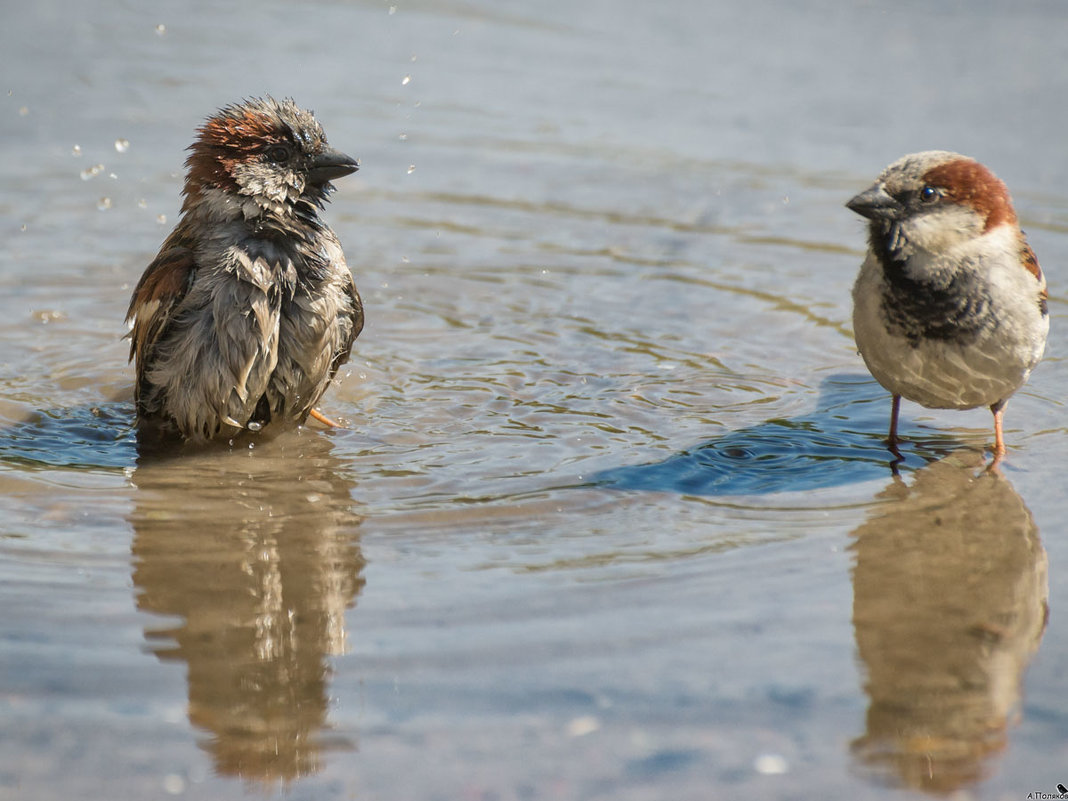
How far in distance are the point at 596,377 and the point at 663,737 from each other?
2761mm

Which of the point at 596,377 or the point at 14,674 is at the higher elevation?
the point at 596,377

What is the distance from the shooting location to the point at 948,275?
4367 mm

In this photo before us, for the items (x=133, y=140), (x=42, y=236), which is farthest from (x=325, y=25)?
(x=42, y=236)

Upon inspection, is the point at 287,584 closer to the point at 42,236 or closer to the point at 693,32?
the point at 42,236

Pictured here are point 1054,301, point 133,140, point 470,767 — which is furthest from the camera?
point 133,140

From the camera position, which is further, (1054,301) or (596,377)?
(1054,301)

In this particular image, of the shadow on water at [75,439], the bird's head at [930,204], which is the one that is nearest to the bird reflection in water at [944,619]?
the bird's head at [930,204]

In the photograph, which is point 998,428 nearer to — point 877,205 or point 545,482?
point 877,205

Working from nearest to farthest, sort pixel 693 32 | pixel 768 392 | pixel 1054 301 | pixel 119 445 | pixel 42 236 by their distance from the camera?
1. pixel 119 445
2. pixel 768 392
3. pixel 1054 301
4. pixel 42 236
5. pixel 693 32

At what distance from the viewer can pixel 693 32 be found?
34.8ft

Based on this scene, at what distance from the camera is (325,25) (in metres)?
10.7

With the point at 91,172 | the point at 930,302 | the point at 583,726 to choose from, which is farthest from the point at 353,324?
the point at 91,172

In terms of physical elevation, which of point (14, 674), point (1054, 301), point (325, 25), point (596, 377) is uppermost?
point (325, 25)

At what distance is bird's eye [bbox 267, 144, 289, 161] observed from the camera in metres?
4.91
